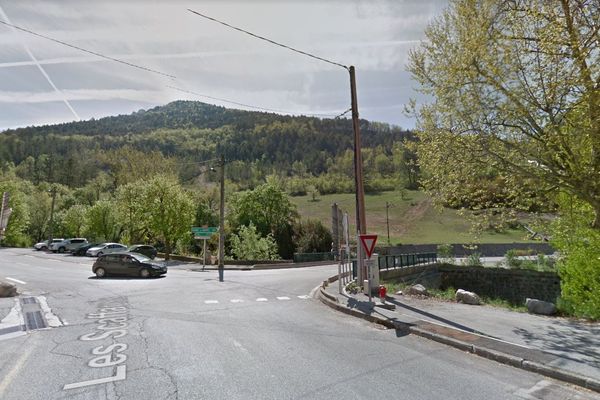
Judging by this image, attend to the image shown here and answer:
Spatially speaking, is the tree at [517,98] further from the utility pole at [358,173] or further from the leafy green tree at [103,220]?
the leafy green tree at [103,220]

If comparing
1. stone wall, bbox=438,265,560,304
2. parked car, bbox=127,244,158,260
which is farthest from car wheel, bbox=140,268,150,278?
stone wall, bbox=438,265,560,304

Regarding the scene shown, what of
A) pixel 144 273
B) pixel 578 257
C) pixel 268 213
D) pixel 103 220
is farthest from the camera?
pixel 103 220

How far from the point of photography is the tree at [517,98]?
9.90 meters

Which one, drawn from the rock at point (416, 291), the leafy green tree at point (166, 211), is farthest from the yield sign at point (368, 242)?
the leafy green tree at point (166, 211)

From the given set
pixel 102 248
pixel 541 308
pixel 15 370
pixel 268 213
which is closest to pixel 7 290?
pixel 15 370

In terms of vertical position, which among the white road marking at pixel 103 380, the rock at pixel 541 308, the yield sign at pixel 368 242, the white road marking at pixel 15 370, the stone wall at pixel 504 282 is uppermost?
the yield sign at pixel 368 242

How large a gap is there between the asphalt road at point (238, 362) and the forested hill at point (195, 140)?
3989 inches

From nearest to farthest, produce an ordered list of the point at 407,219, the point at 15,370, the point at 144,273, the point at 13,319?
the point at 15,370 < the point at 13,319 < the point at 144,273 < the point at 407,219

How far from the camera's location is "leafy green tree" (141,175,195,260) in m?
38.3

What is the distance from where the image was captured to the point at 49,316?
1095 cm

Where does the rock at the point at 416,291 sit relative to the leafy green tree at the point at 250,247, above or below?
below

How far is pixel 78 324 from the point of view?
977 cm

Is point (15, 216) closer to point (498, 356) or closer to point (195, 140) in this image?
point (195, 140)

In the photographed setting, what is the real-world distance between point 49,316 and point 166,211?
28.2 m
